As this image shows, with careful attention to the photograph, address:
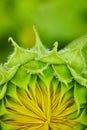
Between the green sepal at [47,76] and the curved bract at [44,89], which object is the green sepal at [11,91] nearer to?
the curved bract at [44,89]

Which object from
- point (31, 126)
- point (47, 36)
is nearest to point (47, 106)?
point (31, 126)

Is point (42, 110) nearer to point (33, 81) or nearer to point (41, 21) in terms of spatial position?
point (33, 81)

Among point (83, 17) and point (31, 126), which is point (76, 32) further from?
point (31, 126)

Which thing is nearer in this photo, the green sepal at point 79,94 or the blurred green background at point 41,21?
the green sepal at point 79,94

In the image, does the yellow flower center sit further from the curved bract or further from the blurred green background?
the blurred green background

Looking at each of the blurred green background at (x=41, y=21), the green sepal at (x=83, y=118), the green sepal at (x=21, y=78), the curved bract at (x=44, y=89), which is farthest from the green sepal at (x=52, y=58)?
the blurred green background at (x=41, y=21)

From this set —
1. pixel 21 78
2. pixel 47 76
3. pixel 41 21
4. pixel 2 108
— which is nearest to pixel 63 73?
pixel 47 76

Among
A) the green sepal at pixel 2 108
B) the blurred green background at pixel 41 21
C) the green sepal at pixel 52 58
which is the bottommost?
the green sepal at pixel 2 108
